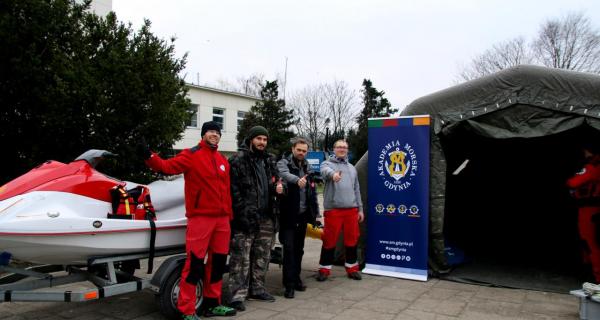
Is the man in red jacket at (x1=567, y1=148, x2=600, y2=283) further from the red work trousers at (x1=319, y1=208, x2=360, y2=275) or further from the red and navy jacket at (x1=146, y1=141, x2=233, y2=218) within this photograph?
the red and navy jacket at (x1=146, y1=141, x2=233, y2=218)

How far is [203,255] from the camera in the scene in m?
4.39

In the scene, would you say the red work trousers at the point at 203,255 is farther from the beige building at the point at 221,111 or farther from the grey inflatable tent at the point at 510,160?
the beige building at the point at 221,111

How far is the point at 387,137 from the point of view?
22.2 ft

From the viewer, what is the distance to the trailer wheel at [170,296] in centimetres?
439

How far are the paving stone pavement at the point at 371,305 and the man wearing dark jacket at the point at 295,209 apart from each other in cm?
30

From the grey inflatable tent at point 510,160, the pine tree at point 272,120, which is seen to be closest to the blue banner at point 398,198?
the grey inflatable tent at point 510,160

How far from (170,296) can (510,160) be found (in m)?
8.32

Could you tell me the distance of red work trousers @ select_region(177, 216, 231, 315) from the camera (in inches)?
171

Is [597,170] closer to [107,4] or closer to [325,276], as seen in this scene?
[325,276]

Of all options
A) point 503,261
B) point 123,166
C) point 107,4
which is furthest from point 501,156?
point 107,4

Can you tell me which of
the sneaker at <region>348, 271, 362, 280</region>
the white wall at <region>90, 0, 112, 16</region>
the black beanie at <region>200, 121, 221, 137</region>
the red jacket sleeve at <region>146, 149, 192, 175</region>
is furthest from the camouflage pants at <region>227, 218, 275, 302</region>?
the white wall at <region>90, 0, 112, 16</region>

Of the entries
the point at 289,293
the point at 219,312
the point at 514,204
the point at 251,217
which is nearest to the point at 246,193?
the point at 251,217

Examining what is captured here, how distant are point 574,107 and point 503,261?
2967 millimetres

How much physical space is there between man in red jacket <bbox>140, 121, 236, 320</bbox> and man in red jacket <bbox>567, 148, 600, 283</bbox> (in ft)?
14.4
